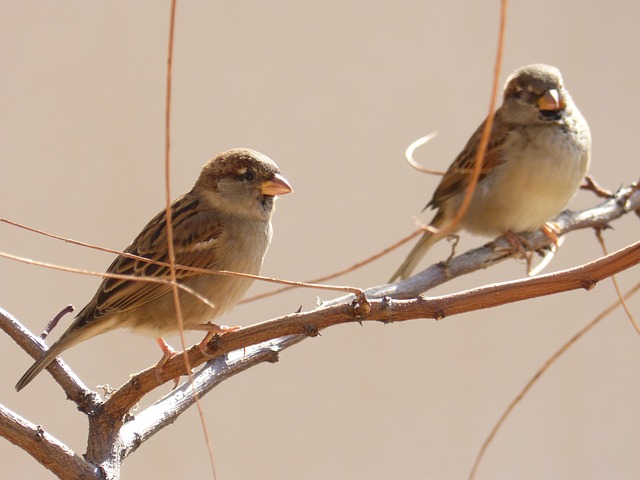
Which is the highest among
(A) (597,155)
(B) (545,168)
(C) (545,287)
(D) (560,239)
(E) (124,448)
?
(A) (597,155)

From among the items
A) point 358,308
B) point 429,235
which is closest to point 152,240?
point 429,235

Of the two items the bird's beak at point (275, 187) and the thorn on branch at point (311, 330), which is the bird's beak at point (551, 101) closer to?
the bird's beak at point (275, 187)

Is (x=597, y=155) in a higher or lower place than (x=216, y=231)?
higher

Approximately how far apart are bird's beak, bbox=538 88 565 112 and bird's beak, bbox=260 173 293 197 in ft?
2.77

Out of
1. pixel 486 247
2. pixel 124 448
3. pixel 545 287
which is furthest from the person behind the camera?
pixel 486 247

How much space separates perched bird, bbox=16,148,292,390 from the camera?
5.37 ft

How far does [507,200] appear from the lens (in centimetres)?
217

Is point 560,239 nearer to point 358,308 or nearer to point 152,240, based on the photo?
point 152,240

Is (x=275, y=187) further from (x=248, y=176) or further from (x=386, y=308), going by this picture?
(x=386, y=308)

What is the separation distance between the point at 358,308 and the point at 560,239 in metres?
1.41

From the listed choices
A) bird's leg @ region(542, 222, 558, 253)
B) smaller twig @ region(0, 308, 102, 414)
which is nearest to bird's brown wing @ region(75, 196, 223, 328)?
smaller twig @ region(0, 308, 102, 414)

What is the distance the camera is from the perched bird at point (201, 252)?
5.37ft

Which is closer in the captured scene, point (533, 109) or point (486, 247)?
point (486, 247)

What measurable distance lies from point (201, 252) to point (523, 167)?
99cm
